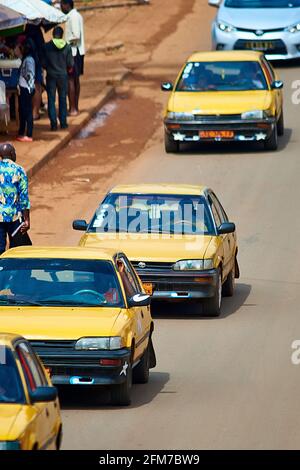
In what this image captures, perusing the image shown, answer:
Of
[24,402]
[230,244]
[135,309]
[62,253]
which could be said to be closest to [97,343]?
[135,309]

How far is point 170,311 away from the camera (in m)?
18.0

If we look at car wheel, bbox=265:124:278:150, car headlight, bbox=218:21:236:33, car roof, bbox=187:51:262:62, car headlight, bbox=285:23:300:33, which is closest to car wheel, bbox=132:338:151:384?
car wheel, bbox=265:124:278:150

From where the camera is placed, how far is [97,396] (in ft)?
44.1

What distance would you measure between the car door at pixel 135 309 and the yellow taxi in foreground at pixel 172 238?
2.71 meters

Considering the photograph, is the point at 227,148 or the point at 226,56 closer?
the point at 226,56

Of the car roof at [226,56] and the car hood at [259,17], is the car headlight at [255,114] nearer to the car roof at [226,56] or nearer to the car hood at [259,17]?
the car roof at [226,56]

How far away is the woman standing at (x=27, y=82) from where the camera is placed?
2611cm

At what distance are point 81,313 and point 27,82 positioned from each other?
13.4 meters

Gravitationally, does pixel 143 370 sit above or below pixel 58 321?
below

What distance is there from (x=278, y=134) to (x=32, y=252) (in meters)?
15.6

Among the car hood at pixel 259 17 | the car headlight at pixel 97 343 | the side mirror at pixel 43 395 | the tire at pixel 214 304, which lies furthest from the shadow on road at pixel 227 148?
the side mirror at pixel 43 395

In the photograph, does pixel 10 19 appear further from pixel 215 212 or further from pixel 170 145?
pixel 215 212

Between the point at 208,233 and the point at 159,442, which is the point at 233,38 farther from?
the point at 159,442

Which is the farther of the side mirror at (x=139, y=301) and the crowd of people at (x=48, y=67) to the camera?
the crowd of people at (x=48, y=67)
